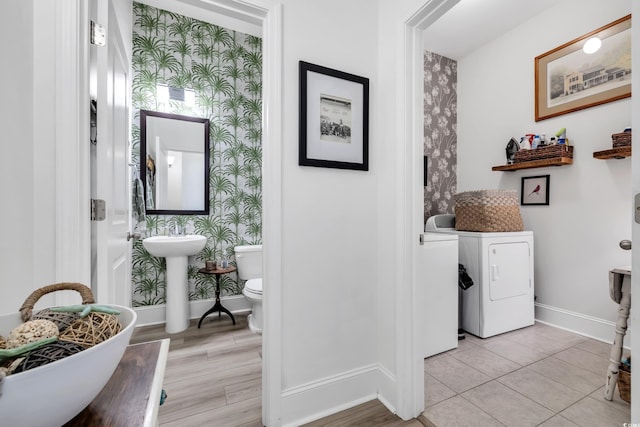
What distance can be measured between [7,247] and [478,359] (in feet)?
8.76

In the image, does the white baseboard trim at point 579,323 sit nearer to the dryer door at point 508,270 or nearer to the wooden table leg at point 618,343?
the dryer door at point 508,270

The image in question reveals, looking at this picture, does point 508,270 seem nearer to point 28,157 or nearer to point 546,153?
point 546,153

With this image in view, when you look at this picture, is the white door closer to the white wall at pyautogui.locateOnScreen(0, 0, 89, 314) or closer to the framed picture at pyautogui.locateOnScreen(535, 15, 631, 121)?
the white wall at pyautogui.locateOnScreen(0, 0, 89, 314)

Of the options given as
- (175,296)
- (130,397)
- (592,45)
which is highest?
(592,45)

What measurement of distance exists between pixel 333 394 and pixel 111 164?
5.30 feet

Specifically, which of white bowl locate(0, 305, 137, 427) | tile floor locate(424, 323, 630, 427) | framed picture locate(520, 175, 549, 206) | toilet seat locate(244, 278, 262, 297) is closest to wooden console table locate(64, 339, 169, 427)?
white bowl locate(0, 305, 137, 427)

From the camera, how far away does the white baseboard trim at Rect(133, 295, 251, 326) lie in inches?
102

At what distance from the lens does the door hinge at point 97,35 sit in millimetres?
1059

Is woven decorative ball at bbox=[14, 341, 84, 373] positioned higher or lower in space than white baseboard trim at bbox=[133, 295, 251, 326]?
higher

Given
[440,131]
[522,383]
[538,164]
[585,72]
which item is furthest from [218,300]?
[585,72]

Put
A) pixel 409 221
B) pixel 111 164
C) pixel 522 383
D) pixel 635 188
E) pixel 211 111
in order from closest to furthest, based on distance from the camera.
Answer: pixel 635 188 → pixel 111 164 → pixel 409 221 → pixel 522 383 → pixel 211 111

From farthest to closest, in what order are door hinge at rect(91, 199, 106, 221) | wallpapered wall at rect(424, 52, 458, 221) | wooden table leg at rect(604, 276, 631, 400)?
wallpapered wall at rect(424, 52, 458, 221) → wooden table leg at rect(604, 276, 631, 400) → door hinge at rect(91, 199, 106, 221)

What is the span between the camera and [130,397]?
1.63ft

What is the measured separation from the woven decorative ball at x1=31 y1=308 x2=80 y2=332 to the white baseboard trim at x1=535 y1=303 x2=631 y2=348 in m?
3.26
